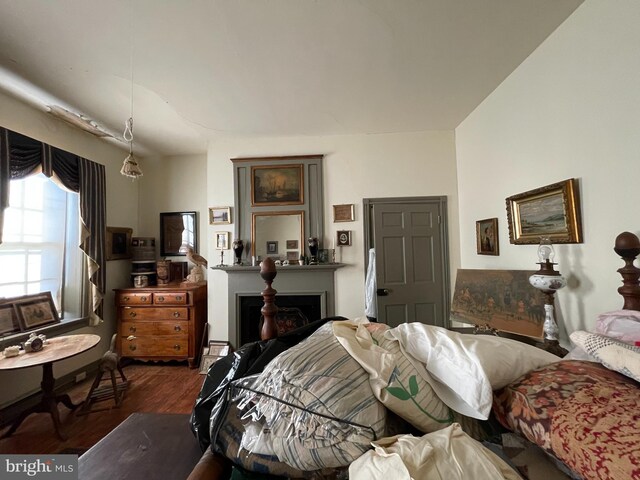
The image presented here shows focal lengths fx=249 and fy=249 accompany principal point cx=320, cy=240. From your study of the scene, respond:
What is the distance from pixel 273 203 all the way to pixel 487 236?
7.86ft

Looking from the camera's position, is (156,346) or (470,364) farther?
(156,346)

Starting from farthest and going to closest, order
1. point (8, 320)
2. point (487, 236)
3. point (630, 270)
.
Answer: point (487, 236) < point (8, 320) < point (630, 270)

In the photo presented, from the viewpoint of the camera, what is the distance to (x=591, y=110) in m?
1.41

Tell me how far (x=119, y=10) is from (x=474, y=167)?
10.2 ft

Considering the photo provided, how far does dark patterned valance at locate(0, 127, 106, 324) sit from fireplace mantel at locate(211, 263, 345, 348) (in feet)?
4.55

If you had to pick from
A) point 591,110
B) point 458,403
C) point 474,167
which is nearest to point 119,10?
point 458,403

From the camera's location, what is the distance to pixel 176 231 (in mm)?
3775

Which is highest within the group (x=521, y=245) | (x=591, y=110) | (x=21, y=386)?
(x=591, y=110)

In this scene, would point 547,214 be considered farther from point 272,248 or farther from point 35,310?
point 35,310

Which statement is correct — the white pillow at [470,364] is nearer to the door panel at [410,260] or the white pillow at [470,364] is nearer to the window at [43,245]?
the door panel at [410,260]

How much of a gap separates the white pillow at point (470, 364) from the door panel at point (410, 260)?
6.94 ft

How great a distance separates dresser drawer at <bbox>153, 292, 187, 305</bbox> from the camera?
3.12 m

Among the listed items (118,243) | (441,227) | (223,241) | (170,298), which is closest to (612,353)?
(441,227)

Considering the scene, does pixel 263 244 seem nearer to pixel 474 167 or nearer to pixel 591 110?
pixel 474 167
